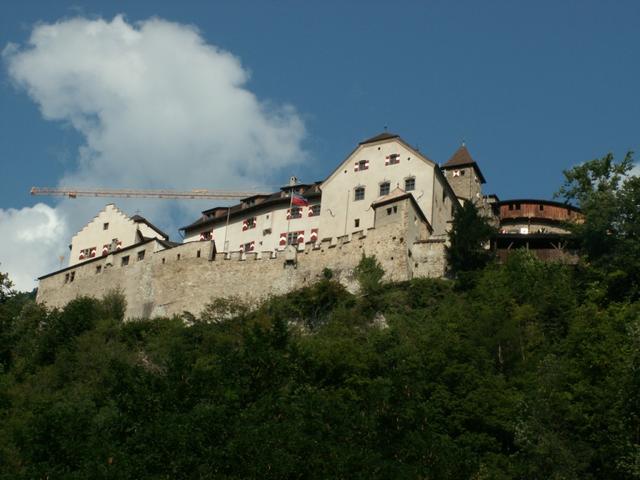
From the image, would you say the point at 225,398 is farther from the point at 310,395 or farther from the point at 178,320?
the point at 178,320

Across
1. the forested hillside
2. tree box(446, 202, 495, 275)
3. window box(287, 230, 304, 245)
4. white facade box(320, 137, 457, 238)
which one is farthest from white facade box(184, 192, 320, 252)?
tree box(446, 202, 495, 275)

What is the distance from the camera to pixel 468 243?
53.6 meters

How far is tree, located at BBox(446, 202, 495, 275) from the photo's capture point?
53531mm

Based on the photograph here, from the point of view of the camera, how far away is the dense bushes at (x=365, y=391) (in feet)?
105

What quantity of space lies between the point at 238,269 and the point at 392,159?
11.5 metres

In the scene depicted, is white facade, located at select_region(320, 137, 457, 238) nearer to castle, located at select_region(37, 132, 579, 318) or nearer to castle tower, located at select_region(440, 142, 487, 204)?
castle, located at select_region(37, 132, 579, 318)

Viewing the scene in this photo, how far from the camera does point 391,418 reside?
34531 millimetres

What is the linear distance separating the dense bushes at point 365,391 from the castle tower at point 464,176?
17.8 meters

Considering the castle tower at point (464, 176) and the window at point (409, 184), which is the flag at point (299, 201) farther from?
the castle tower at point (464, 176)

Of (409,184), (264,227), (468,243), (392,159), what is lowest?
(468,243)

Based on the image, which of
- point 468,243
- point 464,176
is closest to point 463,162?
point 464,176

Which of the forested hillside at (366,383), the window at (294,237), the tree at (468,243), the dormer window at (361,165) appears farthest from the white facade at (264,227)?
the tree at (468,243)

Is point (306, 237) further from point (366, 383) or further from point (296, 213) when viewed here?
point (366, 383)

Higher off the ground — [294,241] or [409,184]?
[409,184]
